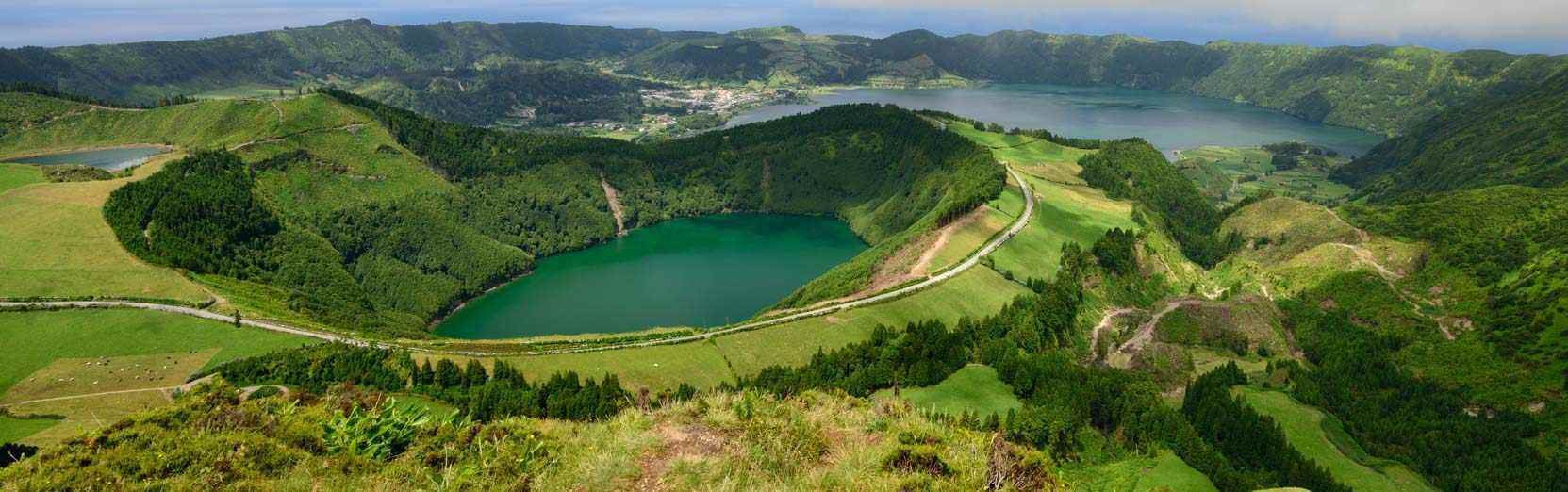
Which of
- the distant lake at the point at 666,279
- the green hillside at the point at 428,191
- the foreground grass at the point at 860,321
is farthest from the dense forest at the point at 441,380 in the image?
the distant lake at the point at 666,279

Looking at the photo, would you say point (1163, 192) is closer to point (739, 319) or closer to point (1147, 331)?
point (1147, 331)

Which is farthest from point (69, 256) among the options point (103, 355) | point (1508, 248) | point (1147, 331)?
point (1508, 248)

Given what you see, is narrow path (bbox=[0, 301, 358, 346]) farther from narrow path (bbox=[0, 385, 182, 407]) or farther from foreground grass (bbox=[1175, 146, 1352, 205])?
foreground grass (bbox=[1175, 146, 1352, 205])

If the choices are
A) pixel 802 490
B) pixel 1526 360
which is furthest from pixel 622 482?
pixel 1526 360

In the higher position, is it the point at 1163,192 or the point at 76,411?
the point at 1163,192

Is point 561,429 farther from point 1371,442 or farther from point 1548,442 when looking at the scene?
point 1548,442

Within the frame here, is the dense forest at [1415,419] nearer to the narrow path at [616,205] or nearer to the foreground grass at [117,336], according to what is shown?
the foreground grass at [117,336]
